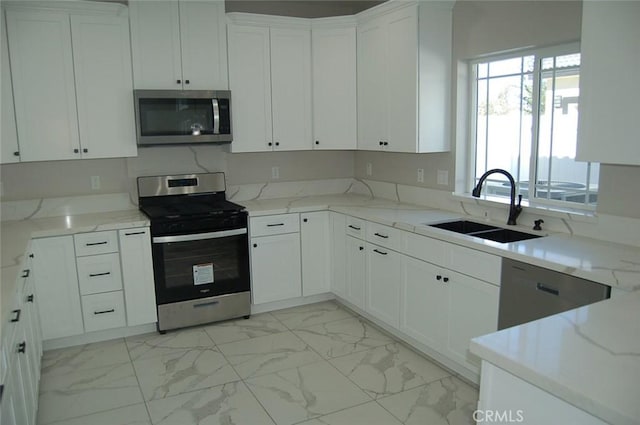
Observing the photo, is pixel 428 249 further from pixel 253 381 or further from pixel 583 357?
pixel 583 357

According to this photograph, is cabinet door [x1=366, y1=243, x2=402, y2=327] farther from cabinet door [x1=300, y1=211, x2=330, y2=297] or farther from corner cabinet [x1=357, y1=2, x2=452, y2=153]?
→ corner cabinet [x1=357, y1=2, x2=452, y2=153]

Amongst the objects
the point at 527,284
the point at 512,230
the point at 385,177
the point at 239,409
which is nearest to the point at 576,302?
the point at 527,284

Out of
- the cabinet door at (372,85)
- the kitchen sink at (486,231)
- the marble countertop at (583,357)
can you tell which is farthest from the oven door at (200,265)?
the marble countertop at (583,357)

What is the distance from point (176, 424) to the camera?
8.56 ft

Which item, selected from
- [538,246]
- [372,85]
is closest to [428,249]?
[538,246]

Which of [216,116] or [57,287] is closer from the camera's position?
[57,287]

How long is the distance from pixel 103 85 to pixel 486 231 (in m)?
2.85

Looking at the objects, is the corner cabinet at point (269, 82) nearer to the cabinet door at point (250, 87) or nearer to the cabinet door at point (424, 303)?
the cabinet door at point (250, 87)

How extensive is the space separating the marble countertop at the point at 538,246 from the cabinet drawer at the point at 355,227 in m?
0.06

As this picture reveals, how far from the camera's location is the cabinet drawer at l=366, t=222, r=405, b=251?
337 cm

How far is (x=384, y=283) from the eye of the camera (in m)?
3.58

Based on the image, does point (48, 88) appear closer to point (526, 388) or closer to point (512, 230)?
point (512, 230)

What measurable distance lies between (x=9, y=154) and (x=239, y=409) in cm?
230

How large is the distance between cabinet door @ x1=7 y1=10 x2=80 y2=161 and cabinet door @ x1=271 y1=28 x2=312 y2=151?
1.51 metres
